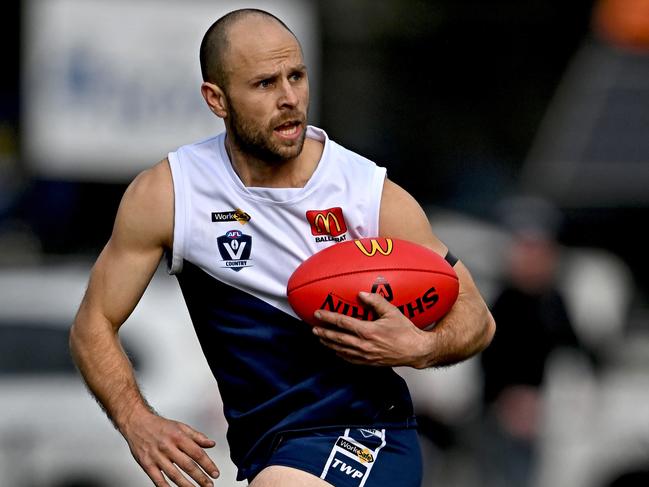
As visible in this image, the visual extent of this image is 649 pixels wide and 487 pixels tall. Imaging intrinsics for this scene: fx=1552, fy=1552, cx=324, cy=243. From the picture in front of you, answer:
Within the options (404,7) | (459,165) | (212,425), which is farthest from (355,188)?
(404,7)

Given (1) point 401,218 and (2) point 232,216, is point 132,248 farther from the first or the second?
(1) point 401,218

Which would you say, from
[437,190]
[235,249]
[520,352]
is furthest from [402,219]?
[437,190]

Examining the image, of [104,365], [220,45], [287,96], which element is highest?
[220,45]

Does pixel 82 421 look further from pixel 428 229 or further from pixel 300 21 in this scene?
pixel 428 229

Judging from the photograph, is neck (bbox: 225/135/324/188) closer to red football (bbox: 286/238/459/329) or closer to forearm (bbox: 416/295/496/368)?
red football (bbox: 286/238/459/329)

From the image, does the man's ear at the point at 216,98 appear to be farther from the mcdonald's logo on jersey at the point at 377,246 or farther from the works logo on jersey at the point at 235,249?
the mcdonald's logo on jersey at the point at 377,246

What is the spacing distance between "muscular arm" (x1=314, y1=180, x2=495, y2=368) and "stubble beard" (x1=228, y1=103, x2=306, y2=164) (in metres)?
0.40

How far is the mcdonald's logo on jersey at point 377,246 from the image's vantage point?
5.66m

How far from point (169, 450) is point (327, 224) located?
104 centimetres

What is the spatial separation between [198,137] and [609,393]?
214 inches

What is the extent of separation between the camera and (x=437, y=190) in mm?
21547

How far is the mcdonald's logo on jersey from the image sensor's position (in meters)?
5.66

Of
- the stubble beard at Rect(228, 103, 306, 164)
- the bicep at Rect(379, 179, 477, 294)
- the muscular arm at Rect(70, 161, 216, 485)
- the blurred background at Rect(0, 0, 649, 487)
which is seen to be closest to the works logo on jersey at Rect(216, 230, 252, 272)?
the muscular arm at Rect(70, 161, 216, 485)

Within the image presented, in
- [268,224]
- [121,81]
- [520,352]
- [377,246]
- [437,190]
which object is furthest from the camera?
[437,190]
